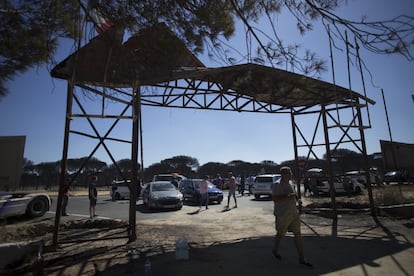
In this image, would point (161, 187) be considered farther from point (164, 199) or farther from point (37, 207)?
point (37, 207)

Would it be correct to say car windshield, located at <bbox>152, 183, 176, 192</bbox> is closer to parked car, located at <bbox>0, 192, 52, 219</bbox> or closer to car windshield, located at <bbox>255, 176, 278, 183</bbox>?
parked car, located at <bbox>0, 192, 52, 219</bbox>

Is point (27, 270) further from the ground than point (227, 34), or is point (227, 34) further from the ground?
point (227, 34)

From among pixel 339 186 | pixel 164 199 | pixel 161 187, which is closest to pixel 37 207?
pixel 164 199

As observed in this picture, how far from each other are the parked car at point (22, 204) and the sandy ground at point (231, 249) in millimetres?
2726

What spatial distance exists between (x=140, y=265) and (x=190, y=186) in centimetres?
1378

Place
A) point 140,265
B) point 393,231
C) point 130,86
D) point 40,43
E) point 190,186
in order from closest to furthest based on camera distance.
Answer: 1. point 140,265
2. point 40,43
3. point 130,86
4. point 393,231
5. point 190,186

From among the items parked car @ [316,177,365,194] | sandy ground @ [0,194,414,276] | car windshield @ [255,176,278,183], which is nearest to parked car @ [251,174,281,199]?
car windshield @ [255,176,278,183]

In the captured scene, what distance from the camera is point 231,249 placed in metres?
5.90

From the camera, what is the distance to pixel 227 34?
4.99 m

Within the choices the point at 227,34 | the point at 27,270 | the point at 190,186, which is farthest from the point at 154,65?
the point at 190,186

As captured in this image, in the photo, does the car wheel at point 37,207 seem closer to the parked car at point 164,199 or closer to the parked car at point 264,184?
the parked car at point 164,199

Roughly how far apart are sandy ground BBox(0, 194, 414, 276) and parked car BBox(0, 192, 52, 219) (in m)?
2.73

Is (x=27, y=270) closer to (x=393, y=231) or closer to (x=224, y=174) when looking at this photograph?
(x=393, y=231)

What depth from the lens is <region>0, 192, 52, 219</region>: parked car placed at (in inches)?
426
